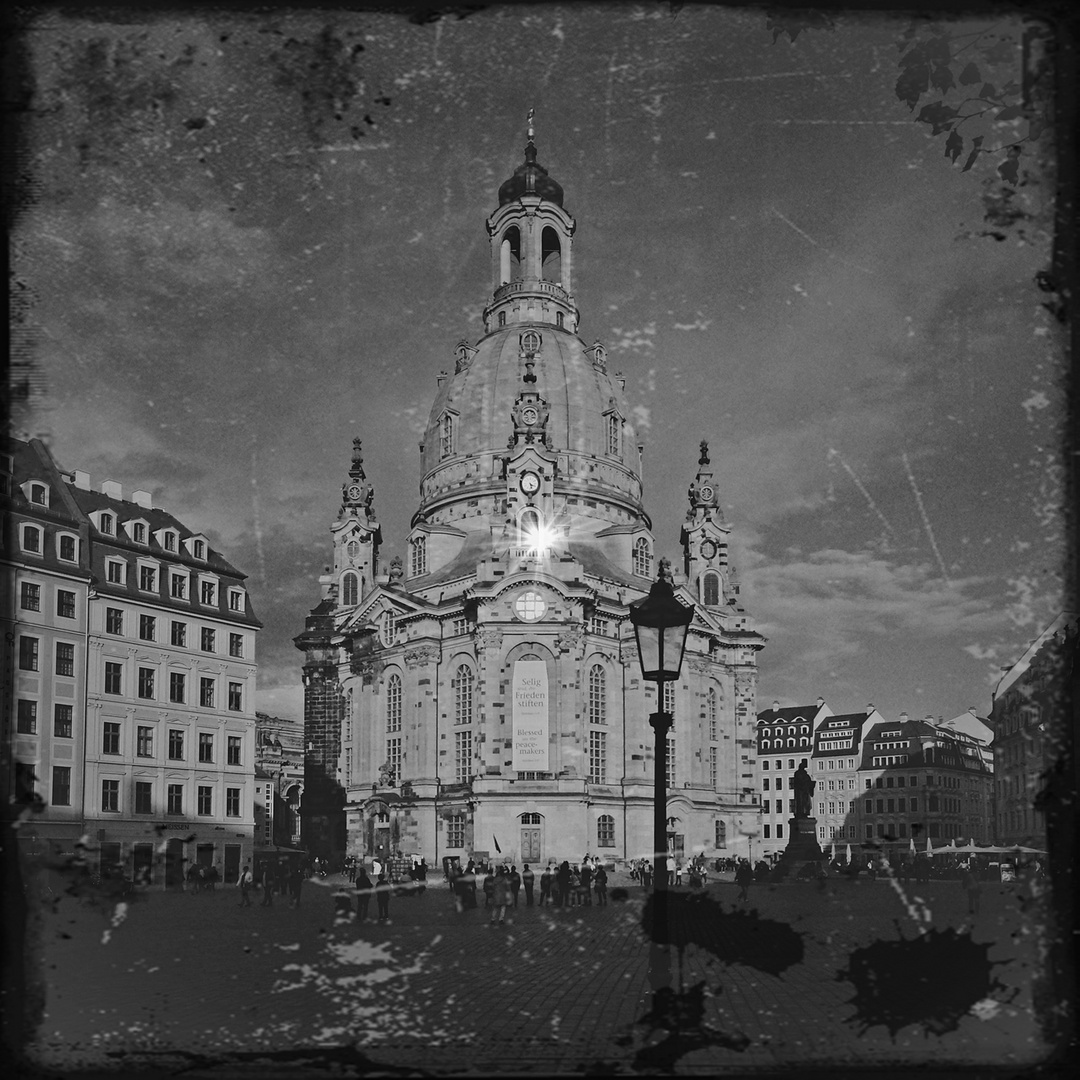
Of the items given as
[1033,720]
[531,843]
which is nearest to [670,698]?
[531,843]

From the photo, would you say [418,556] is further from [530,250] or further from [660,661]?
[660,661]

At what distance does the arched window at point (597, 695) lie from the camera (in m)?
69.0

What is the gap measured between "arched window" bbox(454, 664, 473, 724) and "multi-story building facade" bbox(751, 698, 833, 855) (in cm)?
2283

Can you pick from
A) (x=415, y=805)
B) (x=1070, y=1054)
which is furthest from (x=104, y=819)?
(x=415, y=805)

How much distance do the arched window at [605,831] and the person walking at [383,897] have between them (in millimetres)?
45079

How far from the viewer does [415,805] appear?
61.2m

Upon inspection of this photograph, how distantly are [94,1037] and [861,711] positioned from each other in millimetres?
13933

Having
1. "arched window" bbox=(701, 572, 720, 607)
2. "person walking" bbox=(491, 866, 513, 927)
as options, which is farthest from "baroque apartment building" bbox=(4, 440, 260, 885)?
"arched window" bbox=(701, 572, 720, 607)

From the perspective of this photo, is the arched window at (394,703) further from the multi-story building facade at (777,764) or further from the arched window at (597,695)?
the multi-story building facade at (777,764)

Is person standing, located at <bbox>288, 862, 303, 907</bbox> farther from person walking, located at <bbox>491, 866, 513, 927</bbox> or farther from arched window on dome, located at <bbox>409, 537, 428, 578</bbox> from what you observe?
arched window on dome, located at <bbox>409, 537, 428, 578</bbox>

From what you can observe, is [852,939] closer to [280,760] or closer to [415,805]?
[280,760]

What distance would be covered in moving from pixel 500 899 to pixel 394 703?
37.6 metres

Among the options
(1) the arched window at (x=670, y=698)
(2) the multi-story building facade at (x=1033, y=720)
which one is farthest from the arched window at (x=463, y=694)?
(2) the multi-story building facade at (x=1033, y=720)

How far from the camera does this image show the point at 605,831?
67125 mm
